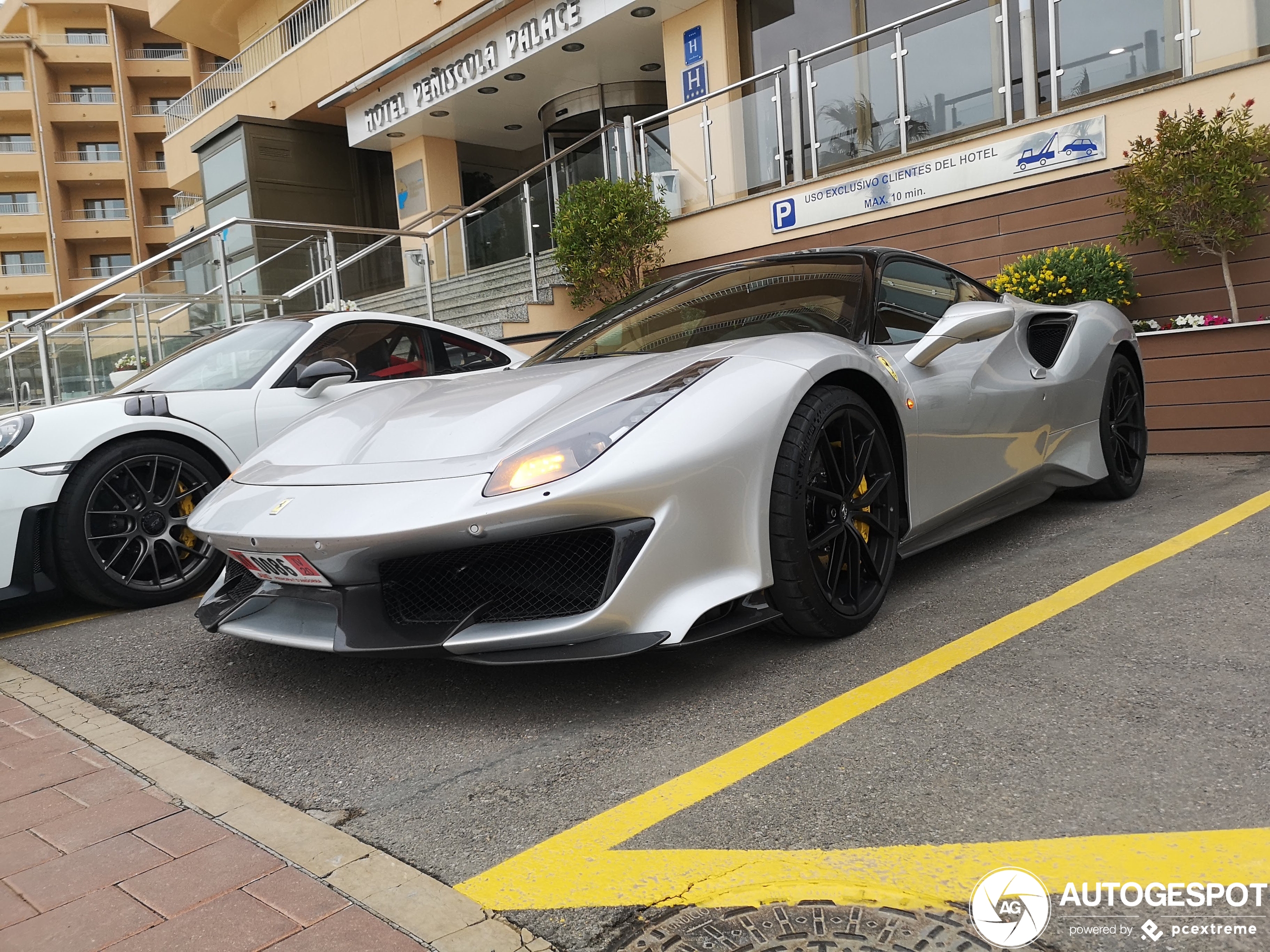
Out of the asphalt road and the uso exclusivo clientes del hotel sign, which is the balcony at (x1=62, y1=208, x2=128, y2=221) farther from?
the asphalt road

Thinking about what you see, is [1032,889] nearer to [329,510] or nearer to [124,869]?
[124,869]

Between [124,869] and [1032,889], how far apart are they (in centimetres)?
158

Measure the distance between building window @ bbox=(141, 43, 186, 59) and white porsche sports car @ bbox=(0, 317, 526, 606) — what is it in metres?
49.5

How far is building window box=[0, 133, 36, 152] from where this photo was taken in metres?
45.5

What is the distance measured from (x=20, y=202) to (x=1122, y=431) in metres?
52.8

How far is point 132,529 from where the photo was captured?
392 centimetres

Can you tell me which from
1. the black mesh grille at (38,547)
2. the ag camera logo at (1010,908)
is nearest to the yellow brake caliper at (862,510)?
the ag camera logo at (1010,908)

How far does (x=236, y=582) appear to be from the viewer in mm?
2990

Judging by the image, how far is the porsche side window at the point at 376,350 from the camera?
4703mm

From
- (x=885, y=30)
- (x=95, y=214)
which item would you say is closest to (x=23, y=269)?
(x=95, y=214)

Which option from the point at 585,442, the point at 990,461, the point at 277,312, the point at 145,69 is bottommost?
the point at 990,461

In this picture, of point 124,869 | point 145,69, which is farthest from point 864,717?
point 145,69

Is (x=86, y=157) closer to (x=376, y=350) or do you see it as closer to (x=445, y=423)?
(x=376, y=350)

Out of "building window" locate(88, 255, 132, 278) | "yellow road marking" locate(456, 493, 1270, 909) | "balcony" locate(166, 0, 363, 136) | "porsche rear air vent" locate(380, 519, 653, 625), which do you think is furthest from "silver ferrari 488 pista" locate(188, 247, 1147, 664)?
"building window" locate(88, 255, 132, 278)
